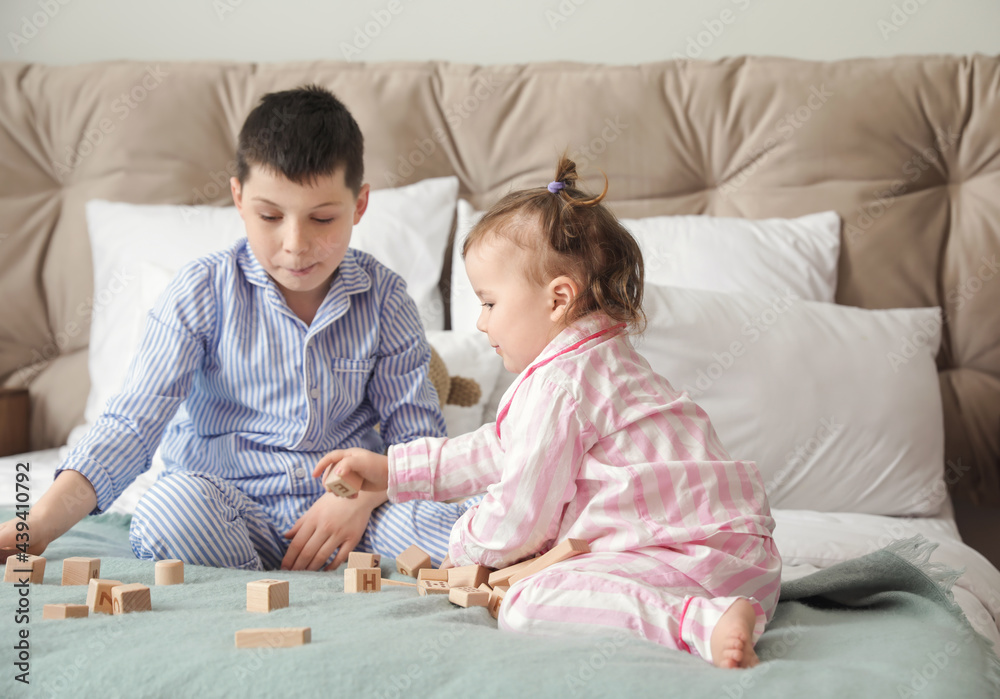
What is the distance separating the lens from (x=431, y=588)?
0.96 meters

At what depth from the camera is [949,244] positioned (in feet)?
6.10

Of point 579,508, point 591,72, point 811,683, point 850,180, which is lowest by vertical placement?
point 811,683

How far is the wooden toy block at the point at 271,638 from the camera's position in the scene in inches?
26.5

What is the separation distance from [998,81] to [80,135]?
208cm

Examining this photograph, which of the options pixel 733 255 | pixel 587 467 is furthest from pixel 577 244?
pixel 733 255

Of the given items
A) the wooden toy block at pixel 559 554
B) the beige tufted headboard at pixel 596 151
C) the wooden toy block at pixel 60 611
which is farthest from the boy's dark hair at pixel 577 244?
the beige tufted headboard at pixel 596 151

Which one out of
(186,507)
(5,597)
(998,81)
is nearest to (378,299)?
(186,507)

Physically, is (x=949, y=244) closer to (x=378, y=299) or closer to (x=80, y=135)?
(x=378, y=299)

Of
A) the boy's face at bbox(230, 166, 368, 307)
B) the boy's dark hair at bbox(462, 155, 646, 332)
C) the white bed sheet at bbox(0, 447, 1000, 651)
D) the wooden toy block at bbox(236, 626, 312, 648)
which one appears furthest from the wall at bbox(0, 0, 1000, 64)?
the wooden toy block at bbox(236, 626, 312, 648)

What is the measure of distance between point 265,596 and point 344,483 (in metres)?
0.22

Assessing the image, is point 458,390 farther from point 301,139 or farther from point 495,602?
point 495,602

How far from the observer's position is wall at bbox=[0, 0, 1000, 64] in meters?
2.09

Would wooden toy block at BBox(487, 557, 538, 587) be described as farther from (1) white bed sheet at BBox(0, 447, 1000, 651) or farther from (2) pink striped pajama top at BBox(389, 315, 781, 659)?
(1) white bed sheet at BBox(0, 447, 1000, 651)

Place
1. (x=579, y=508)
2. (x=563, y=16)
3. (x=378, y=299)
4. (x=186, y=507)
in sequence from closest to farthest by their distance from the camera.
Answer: (x=579, y=508) → (x=186, y=507) → (x=378, y=299) → (x=563, y=16)
